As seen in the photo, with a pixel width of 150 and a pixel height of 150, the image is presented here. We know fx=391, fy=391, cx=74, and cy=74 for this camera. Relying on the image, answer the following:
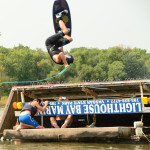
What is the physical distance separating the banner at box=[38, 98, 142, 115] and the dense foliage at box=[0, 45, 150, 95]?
56083 mm

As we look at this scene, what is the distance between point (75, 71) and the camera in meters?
97.9

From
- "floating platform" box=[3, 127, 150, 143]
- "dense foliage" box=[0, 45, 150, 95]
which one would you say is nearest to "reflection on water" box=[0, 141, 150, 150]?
"floating platform" box=[3, 127, 150, 143]

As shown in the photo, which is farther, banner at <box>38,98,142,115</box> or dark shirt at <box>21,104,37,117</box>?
dark shirt at <box>21,104,37,117</box>

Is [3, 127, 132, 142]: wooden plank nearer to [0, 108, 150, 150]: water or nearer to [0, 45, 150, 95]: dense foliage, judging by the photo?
[0, 108, 150, 150]: water

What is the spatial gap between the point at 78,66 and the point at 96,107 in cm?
8693

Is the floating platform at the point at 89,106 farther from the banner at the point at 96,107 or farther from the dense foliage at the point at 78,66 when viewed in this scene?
the dense foliage at the point at 78,66

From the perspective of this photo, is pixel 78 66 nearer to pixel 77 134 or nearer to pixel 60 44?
pixel 77 134

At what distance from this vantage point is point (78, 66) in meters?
99.4

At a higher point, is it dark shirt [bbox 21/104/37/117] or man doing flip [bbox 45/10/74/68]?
man doing flip [bbox 45/10/74/68]

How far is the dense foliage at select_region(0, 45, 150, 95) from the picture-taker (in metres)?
86.0

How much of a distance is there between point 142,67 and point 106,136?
101 meters

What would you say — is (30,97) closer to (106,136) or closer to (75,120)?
(75,120)

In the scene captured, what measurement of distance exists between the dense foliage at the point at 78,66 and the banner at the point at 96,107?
56.1m

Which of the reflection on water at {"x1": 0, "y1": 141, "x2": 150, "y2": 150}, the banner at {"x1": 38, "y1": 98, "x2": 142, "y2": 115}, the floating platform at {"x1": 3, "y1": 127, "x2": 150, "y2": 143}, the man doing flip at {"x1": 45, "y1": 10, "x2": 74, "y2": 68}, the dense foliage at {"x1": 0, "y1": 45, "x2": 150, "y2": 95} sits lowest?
the reflection on water at {"x1": 0, "y1": 141, "x2": 150, "y2": 150}
